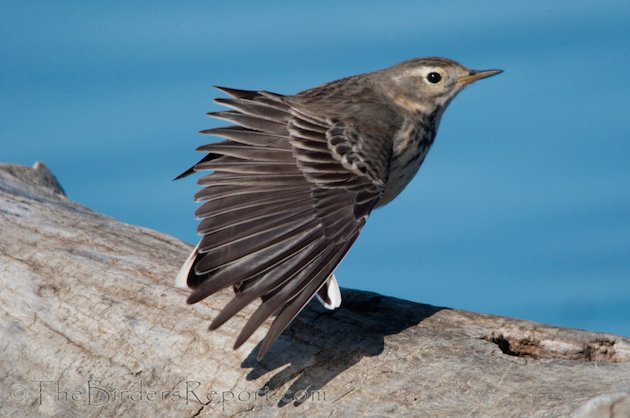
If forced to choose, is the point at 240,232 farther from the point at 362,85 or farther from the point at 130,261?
the point at 362,85

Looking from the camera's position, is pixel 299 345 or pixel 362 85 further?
pixel 362 85

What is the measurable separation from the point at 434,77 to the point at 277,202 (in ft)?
8.16

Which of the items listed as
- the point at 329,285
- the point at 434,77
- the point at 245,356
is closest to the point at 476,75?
the point at 434,77

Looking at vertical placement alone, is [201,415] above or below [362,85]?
below

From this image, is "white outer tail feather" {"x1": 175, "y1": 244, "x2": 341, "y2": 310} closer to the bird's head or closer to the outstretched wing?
the outstretched wing

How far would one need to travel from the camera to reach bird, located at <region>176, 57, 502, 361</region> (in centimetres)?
594

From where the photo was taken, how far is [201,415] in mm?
5910

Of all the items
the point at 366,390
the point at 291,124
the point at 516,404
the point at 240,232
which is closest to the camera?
the point at 516,404

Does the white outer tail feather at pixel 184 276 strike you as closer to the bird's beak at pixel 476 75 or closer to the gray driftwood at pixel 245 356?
the gray driftwood at pixel 245 356

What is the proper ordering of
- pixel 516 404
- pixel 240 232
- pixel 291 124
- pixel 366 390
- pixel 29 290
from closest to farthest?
pixel 516 404
pixel 366 390
pixel 240 232
pixel 29 290
pixel 291 124

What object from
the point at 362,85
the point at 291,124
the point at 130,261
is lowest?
the point at 130,261

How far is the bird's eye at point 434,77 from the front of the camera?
847 cm

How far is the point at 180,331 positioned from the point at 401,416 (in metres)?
1.58

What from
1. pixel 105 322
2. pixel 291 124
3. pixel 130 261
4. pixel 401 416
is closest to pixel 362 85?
pixel 291 124
